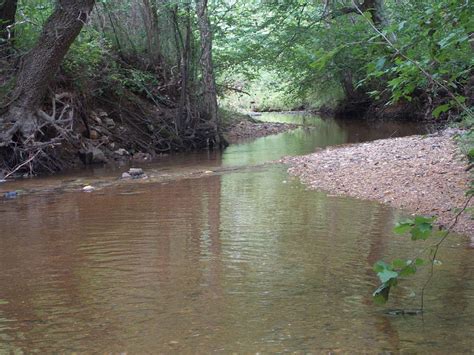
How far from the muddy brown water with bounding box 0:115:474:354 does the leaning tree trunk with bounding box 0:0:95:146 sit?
138 inches

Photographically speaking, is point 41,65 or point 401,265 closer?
point 401,265

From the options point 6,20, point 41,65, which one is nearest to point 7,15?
point 6,20

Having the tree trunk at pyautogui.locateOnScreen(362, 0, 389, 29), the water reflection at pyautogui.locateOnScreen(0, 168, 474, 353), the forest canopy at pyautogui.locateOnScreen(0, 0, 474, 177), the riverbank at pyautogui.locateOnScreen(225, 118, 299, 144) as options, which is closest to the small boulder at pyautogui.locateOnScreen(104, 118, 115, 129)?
the forest canopy at pyautogui.locateOnScreen(0, 0, 474, 177)

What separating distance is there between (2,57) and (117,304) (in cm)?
1070

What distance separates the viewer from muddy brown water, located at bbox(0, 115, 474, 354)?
3740 millimetres

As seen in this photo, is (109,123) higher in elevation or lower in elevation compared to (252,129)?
higher

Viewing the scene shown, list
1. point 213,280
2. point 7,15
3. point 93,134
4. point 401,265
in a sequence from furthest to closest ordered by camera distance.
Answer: point 93,134
point 7,15
point 213,280
point 401,265

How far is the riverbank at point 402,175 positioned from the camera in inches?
309

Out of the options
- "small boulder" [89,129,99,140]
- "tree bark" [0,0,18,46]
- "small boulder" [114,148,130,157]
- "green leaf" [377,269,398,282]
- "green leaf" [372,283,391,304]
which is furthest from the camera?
"small boulder" [114,148,130,157]

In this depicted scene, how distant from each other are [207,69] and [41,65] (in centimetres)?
718

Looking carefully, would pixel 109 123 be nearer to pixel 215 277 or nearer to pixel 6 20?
pixel 6 20

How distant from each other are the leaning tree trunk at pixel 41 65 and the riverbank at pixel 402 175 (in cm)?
519

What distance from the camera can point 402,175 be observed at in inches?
383

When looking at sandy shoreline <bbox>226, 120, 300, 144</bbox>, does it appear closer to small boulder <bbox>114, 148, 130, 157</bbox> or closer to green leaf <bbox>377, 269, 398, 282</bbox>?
small boulder <bbox>114, 148, 130, 157</bbox>
